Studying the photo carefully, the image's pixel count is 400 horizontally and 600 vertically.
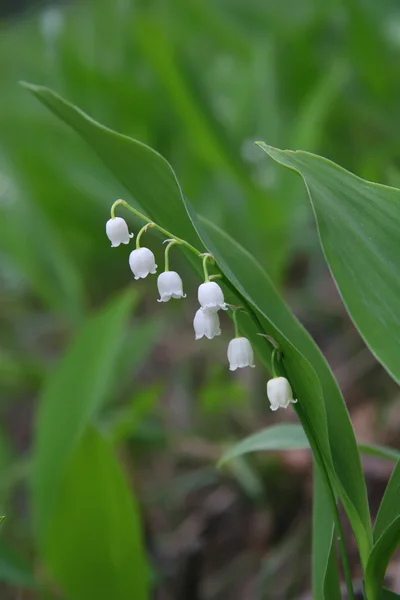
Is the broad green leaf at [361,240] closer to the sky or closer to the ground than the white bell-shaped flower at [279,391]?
closer to the sky

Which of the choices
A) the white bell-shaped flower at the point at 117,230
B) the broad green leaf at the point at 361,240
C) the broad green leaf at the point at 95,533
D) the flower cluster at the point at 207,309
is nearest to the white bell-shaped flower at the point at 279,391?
the flower cluster at the point at 207,309

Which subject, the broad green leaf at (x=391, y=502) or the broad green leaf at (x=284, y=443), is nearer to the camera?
the broad green leaf at (x=391, y=502)

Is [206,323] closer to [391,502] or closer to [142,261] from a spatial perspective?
[142,261]

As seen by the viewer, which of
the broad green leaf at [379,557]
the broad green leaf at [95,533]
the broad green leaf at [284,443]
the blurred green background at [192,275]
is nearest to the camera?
the broad green leaf at [379,557]

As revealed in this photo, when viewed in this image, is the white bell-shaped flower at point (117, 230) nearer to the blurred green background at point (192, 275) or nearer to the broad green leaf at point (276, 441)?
the broad green leaf at point (276, 441)

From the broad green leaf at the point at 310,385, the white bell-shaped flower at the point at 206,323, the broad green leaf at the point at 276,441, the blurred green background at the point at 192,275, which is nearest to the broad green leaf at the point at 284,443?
the broad green leaf at the point at 276,441

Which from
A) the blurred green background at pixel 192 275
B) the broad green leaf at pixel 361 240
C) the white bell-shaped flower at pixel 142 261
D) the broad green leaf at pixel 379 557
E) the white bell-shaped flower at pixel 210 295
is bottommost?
the blurred green background at pixel 192 275

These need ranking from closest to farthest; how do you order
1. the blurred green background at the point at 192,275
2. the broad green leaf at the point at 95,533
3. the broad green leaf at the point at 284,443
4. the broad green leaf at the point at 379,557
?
1. the broad green leaf at the point at 379,557
2. the broad green leaf at the point at 284,443
3. the broad green leaf at the point at 95,533
4. the blurred green background at the point at 192,275

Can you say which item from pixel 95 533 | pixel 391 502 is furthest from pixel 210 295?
pixel 95 533
